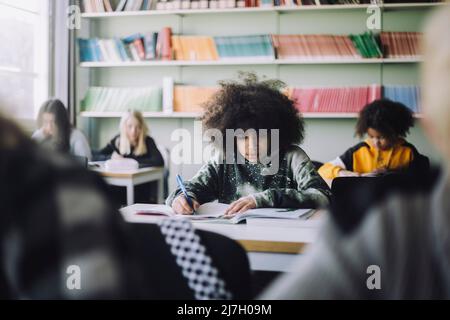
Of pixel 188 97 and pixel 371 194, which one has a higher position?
pixel 188 97

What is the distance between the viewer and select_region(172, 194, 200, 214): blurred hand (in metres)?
1.86

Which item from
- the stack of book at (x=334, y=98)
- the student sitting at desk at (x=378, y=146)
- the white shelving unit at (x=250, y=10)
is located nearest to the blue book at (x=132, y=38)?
the white shelving unit at (x=250, y=10)

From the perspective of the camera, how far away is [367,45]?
4371 millimetres

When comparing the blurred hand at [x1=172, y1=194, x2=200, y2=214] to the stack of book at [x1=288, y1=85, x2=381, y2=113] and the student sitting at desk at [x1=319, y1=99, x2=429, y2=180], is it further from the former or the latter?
the stack of book at [x1=288, y1=85, x2=381, y2=113]

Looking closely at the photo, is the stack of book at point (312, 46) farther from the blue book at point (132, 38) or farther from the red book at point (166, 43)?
the blue book at point (132, 38)

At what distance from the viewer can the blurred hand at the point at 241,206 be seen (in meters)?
1.83

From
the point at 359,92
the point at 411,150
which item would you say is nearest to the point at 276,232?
the point at 411,150

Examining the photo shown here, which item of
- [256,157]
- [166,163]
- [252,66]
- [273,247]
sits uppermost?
[252,66]

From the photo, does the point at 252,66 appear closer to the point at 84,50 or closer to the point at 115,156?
the point at 115,156

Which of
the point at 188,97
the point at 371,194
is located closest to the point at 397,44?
the point at 188,97

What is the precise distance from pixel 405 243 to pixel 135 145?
156 inches

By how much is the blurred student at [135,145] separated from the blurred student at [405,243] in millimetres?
3733

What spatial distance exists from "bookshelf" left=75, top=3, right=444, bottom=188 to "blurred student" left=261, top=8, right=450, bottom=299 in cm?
390

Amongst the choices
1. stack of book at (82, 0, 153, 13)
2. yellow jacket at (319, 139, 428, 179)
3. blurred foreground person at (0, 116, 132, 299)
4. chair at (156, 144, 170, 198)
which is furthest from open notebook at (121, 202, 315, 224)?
stack of book at (82, 0, 153, 13)
